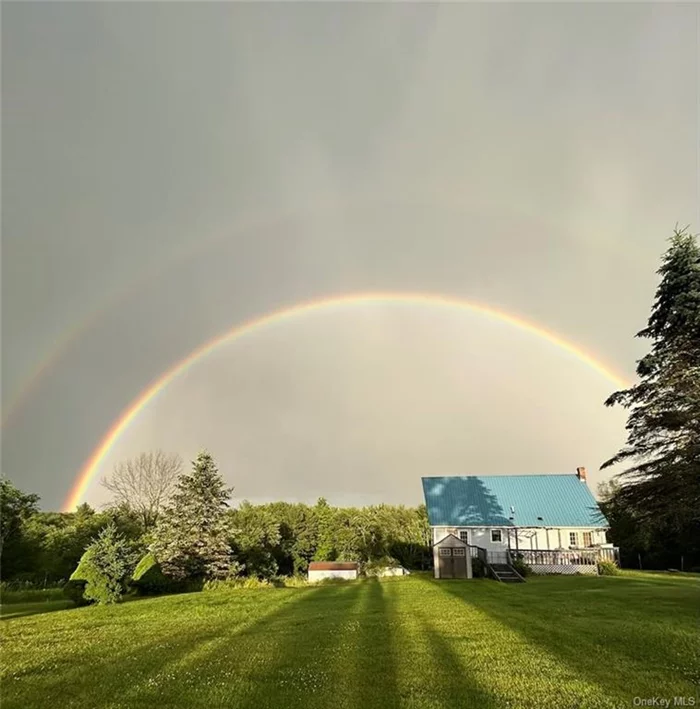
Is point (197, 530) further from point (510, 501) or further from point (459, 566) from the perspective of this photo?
point (510, 501)

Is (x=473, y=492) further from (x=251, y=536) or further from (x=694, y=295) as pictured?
(x=694, y=295)

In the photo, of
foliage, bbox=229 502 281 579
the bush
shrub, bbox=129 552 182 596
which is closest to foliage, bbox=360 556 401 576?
foliage, bbox=229 502 281 579

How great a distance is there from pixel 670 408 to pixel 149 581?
23098 mm

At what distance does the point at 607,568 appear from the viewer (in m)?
29.8

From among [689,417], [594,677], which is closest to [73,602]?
[594,677]

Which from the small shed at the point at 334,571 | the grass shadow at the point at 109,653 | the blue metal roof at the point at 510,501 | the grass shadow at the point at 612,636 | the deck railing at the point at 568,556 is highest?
the blue metal roof at the point at 510,501

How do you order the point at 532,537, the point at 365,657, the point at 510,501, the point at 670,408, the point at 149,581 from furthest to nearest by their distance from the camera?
the point at 510,501
the point at 532,537
the point at 149,581
the point at 670,408
the point at 365,657

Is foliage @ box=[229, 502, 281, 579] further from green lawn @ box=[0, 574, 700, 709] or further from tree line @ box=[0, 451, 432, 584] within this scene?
green lawn @ box=[0, 574, 700, 709]

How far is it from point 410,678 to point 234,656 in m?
3.38

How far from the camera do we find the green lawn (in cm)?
648

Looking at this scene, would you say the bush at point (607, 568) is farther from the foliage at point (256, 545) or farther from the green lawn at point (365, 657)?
the foliage at point (256, 545)

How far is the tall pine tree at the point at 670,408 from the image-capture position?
1509 centimetres

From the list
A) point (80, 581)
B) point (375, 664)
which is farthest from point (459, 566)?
point (375, 664)

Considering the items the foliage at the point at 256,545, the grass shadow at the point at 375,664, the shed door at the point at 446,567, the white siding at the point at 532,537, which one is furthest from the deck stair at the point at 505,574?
the grass shadow at the point at 375,664
